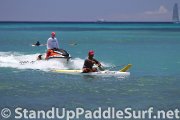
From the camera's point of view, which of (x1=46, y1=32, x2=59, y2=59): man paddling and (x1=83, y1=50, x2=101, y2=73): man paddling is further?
(x1=46, y1=32, x2=59, y2=59): man paddling

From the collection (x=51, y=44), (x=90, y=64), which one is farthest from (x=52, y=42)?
(x=90, y=64)

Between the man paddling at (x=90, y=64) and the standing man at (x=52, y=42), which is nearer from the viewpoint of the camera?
the man paddling at (x=90, y=64)

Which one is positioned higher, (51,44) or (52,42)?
(52,42)

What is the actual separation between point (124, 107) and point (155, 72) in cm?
1036

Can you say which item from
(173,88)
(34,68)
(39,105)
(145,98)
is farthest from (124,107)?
(34,68)

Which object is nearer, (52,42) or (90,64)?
(90,64)

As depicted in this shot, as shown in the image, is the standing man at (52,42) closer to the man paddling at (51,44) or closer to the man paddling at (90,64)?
the man paddling at (51,44)

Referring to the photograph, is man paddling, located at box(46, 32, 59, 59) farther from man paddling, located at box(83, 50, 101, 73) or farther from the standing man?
man paddling, located at box(83, 50, 101, 73)

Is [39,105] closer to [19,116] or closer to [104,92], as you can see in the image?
[19,116]

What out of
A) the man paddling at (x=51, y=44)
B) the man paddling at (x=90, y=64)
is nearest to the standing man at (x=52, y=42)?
the man paddling at (x=51, y=44)

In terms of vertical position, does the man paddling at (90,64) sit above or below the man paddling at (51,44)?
below

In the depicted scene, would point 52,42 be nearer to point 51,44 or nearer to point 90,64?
point 51,44

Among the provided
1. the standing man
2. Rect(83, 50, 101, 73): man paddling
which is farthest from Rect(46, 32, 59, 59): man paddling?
Rect(83, 50, 101, 73): man paddling

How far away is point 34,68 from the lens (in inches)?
1041
